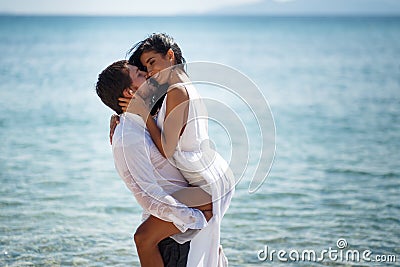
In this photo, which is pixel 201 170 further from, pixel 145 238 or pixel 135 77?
pixel 135 77

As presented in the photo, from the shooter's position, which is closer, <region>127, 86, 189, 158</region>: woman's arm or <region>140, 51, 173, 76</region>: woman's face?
<region>127, 86, 189, 158</region>: woman's arm

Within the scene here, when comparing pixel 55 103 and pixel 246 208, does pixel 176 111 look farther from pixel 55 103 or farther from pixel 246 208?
pixel 55 103

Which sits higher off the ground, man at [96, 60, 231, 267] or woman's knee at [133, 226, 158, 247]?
man at [96, 60, 231, 267]

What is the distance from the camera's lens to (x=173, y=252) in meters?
4.26

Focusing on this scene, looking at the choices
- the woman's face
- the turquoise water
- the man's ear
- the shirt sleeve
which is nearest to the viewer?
the shirt sleeve

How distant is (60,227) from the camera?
7.14 meters

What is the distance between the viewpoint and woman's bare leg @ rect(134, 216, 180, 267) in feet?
13.4

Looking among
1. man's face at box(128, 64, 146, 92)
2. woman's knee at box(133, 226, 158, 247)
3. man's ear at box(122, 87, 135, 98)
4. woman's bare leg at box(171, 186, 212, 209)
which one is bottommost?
woman's knee at box(133, 226, 158, 247)

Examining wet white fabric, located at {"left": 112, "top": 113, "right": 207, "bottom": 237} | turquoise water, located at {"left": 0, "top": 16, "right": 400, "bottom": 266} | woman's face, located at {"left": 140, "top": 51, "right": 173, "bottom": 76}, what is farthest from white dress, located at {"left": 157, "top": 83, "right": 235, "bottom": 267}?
turquoise water, located at {"left": 0, "top": 16, "right": 400, "bottom": 266}

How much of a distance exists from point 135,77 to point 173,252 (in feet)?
3.65

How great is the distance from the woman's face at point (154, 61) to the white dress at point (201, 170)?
22 centimetres

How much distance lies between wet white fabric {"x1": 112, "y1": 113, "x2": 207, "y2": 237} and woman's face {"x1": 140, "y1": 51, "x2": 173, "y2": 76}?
0.35 m

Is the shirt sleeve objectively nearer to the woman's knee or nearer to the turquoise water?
the woman's knee

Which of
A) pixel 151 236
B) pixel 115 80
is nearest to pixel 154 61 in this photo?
pixel 115 80
